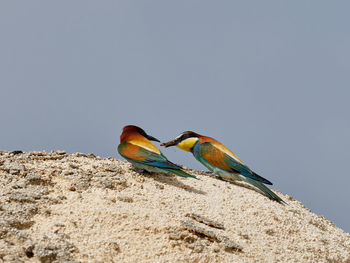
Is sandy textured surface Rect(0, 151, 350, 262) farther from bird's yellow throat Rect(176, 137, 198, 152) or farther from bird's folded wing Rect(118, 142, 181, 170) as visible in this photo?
bird's yellow throat Rect(176, 137, 198, 152)

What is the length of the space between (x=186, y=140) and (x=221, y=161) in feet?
3.24

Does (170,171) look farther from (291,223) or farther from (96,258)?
(96,258)

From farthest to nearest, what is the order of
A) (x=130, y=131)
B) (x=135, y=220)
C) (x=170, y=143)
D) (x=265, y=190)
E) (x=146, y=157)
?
(x=170, y=143)
(x=265, y=190)
(x=130, y=131)
(x=146, y=157)
(x=135, y=220)

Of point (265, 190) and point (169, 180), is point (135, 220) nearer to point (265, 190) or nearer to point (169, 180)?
point (169, 180)

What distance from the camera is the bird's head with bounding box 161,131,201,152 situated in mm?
10820

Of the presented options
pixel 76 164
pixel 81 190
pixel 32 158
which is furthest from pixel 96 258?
pixel 32 158

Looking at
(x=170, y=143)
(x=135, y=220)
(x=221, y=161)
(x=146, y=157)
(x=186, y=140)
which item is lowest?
(x=135, y=220)

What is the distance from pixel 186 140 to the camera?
10.9 meters

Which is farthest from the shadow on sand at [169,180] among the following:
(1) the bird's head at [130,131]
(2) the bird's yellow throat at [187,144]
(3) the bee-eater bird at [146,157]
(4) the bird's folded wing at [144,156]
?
(2) the bird's yellow throat at [187,144]

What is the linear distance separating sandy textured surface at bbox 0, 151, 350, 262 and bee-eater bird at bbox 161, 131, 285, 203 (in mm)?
Answer: 394

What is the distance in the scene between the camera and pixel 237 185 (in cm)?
1024

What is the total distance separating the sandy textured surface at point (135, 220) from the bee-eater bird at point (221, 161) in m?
0.39

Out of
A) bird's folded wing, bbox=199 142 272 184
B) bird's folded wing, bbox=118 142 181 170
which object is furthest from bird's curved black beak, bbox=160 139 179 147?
bird's folded wing, bbox=118 142 181 170

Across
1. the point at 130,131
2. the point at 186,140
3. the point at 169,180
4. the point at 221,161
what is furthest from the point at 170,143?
the point at 169,180
